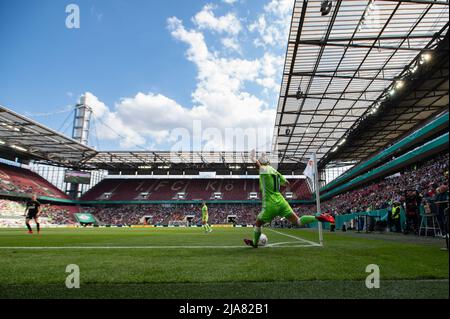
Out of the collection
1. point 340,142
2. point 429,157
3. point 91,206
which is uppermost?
point 340,142

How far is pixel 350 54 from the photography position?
1758cm

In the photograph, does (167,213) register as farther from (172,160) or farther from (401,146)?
(401,146)

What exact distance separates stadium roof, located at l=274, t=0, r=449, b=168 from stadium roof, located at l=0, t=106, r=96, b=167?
2862cm

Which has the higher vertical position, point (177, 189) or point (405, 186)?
point (177, 189)

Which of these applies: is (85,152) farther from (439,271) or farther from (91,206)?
(439,271)

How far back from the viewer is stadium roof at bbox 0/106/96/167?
108 ft

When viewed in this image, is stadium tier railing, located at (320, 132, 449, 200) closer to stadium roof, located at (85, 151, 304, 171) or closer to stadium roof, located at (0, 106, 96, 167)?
stadium roof, located at (85, 151, 304, 171)

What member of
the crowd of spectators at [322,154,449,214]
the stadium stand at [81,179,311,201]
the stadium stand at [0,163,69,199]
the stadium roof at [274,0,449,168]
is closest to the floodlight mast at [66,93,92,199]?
the stadium stand at [81,179,311,201]

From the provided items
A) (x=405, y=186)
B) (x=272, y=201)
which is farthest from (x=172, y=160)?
(x=272, y=201)

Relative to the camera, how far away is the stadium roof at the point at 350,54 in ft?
46.6

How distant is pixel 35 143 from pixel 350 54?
4292 centimetres
